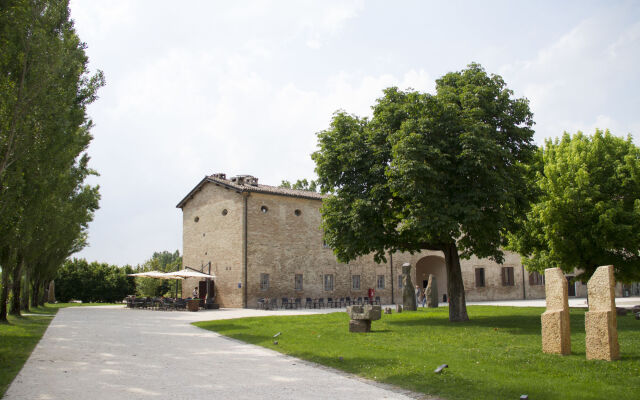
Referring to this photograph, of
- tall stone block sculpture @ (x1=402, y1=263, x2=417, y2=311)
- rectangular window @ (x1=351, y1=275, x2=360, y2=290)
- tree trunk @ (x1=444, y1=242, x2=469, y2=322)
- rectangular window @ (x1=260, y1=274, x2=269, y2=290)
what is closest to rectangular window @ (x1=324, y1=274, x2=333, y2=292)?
rectangular window @ (x1=351, y1=275, x2=360, y2=290)

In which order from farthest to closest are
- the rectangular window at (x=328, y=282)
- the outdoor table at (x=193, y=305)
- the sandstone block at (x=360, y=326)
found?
the rectangular window at (x=328, y=282)
the outdoor table at (x=193, y=305)
the sandstone block at (x=360, y=326)

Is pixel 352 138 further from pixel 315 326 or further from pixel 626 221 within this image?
pixel 626 221

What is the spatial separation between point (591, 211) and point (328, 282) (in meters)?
19.1

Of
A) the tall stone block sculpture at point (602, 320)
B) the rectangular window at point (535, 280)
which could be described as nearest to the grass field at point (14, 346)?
the tall stone block sculpture at point (602, 320)

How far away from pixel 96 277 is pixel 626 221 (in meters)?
41.3

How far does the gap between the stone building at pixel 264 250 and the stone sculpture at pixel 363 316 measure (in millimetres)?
17366

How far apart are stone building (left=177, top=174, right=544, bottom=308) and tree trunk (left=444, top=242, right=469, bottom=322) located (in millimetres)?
15690

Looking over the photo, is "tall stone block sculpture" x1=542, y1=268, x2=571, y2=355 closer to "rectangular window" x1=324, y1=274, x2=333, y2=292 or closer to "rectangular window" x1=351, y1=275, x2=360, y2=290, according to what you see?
"rectangular window" x1=324, y1=274, x2=333, y2=292

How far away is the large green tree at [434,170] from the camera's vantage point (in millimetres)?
14648

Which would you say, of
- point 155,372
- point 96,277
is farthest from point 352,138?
point 96,277

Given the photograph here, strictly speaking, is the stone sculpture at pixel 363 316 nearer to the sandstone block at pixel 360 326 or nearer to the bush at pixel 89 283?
the sandstone block at pixel 360 326

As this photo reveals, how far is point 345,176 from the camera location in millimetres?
17844

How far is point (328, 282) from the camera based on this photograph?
34.6m

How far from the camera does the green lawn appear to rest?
6797 millimetres
